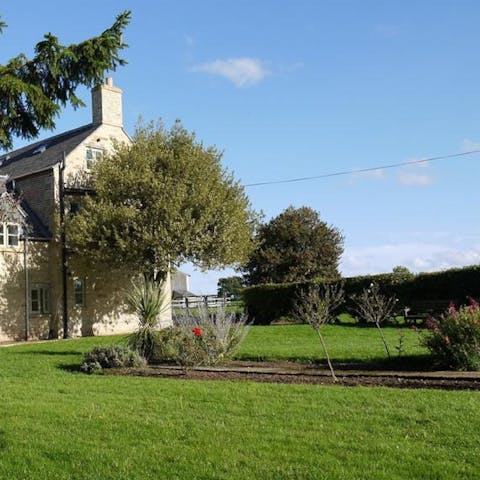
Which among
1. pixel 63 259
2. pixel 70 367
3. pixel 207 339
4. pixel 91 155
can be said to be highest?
pixel 91 155

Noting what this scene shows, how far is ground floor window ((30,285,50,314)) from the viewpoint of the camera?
2731 centimetres

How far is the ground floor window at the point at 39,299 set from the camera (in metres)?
27.3

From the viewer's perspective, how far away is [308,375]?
11586mm

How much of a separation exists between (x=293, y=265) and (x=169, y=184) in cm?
2732

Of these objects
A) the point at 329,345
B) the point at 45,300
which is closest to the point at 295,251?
the point at 45,300

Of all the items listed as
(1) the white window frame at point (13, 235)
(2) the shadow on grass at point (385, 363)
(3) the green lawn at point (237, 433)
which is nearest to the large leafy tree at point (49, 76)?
(3) the green lawn at point (237, 433)

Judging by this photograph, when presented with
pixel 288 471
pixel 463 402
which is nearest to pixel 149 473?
pixel 288 471

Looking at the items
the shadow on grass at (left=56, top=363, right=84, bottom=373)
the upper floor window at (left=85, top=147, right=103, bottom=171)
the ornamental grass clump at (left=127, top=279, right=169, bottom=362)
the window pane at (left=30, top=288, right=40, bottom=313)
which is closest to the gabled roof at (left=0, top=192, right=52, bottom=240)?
the window pane at (left=30, top=288, right=40, bottom=313)

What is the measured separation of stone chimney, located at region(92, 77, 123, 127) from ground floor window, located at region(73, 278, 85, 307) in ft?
25.8

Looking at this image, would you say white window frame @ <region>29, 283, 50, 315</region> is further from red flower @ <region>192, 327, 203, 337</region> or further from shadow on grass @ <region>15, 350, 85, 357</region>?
red flower @ <region>192, 327, 203, 337</region>

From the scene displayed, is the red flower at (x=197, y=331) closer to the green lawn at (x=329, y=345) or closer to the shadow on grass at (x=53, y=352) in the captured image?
the green lawn at (x=329, y=345)

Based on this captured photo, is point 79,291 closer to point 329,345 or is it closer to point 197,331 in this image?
point 329,345

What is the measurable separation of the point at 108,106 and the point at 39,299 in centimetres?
1003

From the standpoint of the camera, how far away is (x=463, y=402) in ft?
26.1
